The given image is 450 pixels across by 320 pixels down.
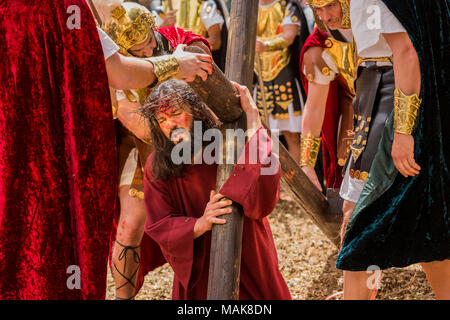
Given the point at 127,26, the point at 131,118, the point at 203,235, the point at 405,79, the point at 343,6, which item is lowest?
the point at 203,235

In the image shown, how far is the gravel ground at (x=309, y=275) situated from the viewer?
330 cm

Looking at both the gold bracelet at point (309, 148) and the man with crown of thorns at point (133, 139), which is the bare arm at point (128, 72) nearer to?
the man with crown of thorns at point (133, 139)

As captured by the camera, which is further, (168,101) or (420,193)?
(168,101)

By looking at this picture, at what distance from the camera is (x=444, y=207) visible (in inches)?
77.9

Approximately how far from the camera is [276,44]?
5371mm

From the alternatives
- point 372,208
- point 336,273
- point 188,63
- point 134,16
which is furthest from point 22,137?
point 336,273

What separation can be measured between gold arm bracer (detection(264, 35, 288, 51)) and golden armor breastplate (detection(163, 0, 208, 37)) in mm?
616

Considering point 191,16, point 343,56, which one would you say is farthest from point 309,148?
point 191,16

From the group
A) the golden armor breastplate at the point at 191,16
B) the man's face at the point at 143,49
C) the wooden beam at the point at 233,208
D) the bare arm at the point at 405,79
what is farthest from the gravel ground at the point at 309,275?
the golden armor breastplate at the point at 191,16

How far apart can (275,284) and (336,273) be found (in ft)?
5.31

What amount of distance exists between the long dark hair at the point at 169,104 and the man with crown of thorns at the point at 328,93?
71 cm

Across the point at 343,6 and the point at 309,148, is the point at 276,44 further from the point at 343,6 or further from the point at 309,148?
the point at 343,6

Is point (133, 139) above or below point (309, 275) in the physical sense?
above

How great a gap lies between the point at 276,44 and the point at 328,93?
97.1 inches
